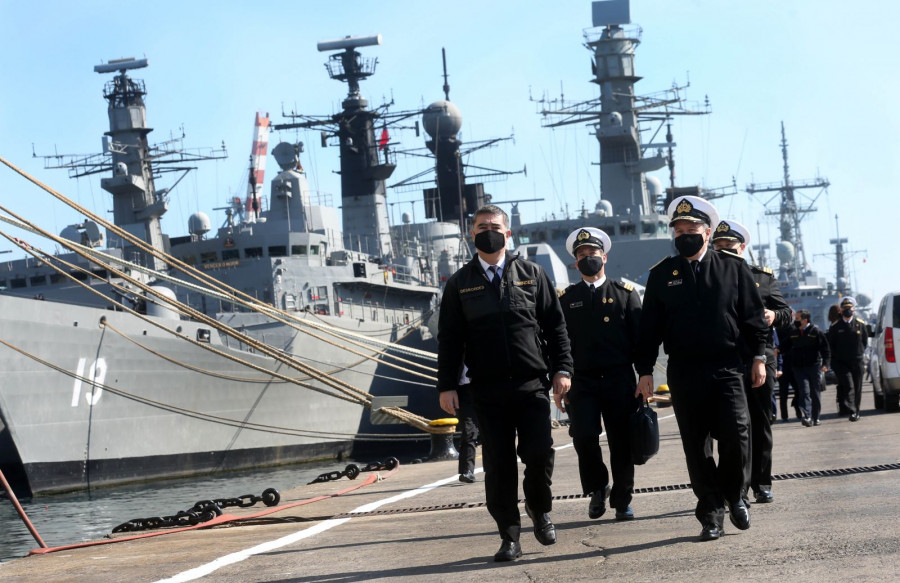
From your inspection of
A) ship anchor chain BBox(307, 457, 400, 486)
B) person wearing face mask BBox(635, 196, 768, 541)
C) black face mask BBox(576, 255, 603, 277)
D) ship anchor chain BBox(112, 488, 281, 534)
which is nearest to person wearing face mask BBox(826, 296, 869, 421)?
ship anchor chain BBox(307, 457, 400, 486)

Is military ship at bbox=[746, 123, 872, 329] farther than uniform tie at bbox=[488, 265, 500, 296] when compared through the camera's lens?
Yes

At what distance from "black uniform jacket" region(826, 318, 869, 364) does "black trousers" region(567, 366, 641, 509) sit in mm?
9245

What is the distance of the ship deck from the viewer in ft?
14.6

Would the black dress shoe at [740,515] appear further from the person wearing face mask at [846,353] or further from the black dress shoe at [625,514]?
the person wearing face mask at [846,353]

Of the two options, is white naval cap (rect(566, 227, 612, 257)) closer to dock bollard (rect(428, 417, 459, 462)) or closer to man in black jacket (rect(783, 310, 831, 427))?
dock bollard (rect(428, 417, 459, 462))

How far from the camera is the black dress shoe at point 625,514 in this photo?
6.17 meters

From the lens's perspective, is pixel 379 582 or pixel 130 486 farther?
pixel 130 486

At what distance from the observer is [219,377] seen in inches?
906

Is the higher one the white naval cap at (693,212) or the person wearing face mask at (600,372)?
the white naval cap at (693,212)

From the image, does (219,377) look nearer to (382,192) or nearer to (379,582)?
(382,192)

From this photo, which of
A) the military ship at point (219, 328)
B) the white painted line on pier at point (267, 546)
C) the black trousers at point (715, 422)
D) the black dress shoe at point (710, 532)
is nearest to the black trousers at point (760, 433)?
the black trousers at point (715, 422)

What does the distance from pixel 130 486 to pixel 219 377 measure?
3239 mm

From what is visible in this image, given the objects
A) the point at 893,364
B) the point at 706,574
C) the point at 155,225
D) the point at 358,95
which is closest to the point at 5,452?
the point at 155,225

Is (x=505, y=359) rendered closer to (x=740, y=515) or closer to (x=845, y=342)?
(x=740, y=515)
